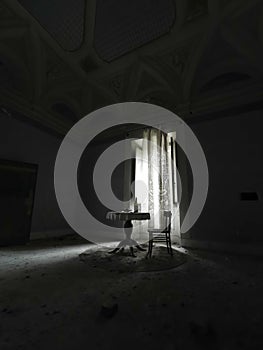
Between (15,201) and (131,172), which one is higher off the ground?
(131,172)

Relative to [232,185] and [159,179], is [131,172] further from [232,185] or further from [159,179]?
[232,185]

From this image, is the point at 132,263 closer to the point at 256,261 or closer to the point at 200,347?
the point at 200,347

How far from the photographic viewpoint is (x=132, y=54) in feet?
15.5

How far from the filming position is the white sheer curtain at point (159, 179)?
537 cm

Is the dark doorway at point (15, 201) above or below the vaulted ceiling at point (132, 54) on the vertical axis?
below

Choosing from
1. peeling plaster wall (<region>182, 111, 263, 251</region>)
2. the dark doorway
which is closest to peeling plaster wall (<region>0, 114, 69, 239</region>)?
the dark doorway

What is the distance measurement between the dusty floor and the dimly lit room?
0.01 meters

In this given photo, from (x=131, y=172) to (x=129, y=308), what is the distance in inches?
189

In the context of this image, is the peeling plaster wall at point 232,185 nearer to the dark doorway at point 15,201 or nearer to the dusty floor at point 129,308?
the dusty floor at point 129,308

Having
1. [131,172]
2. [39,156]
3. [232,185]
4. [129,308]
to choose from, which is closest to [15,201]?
[39,156]

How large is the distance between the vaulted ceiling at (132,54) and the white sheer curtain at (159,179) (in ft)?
3.63

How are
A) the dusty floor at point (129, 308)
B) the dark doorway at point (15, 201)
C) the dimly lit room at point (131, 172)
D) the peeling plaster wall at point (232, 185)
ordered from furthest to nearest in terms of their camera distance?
the dark doorway at point (15, 201) → the peeling plaster wall at point (232, 185) → the dimly lit room at point (131, 172) → the dusty floor at point (129, 308)

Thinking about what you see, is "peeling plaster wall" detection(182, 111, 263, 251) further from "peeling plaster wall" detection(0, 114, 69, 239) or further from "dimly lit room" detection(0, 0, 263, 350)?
"peeling plaster wall" detection(0, 114, 69, 239)

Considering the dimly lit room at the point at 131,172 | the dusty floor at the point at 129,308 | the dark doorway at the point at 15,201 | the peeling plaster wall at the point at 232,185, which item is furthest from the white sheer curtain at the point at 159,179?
the dark doorway at the point at 15,201
